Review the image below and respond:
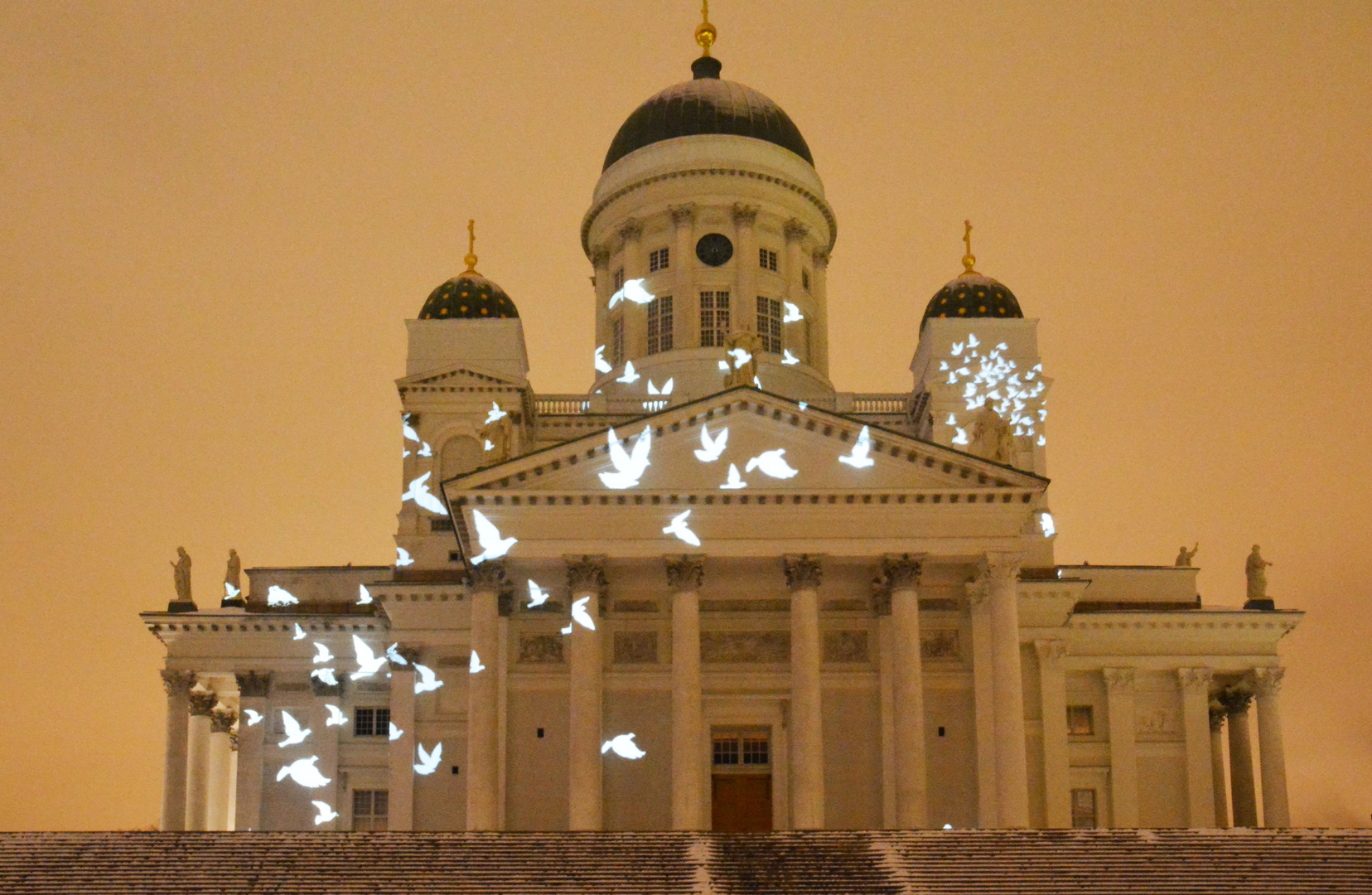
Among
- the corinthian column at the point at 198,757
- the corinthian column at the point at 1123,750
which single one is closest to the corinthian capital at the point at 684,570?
the corinthian column at the point at 1123,750

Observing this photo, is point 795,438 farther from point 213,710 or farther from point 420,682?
point 213,710

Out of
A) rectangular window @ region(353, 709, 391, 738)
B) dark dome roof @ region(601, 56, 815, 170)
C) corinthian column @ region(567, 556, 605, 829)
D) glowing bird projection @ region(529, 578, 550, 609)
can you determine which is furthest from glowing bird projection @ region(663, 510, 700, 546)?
dark dome roof @ region(601, 56, 815, 170)

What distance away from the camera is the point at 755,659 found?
4162cm

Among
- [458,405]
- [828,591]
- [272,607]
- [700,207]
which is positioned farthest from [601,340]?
[828,591]

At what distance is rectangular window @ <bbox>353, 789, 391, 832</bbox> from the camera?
49.1m

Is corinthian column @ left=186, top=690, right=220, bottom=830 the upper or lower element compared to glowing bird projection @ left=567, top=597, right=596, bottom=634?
lower

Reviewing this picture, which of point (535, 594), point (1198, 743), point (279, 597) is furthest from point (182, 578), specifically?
point (1198, 743)

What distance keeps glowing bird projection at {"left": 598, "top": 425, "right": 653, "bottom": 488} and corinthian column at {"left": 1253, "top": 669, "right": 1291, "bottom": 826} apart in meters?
20.8

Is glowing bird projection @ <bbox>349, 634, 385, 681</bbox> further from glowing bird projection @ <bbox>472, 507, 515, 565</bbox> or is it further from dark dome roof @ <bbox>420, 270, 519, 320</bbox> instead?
glowing bird projection @ <bbox>472, 507, 515, 565</bbox>

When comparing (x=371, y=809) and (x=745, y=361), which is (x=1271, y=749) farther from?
(x=371, y=809)

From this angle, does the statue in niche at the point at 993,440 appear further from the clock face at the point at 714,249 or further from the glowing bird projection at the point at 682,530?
the clock face at the point at 714,249

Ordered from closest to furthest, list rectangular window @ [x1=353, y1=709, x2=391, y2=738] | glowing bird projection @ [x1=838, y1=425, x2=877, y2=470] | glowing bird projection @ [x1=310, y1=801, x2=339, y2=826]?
glowing bird projection @ [x1=838, y1=425, x2=877, y2=470] → glowing bird projection @ [x1=310, y1=801, x2=339, y2=826] → rectangular window @ [x1=353, y1=709, x2=391, y2=738]

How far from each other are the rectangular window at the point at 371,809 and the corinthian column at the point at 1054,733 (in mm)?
17501

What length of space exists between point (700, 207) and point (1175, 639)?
19.6 meters
